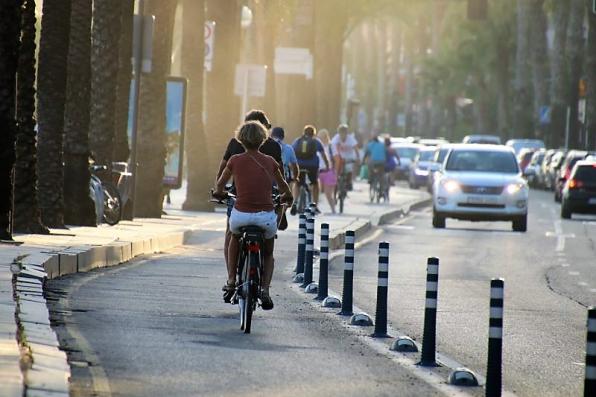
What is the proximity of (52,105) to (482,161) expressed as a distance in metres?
14.6

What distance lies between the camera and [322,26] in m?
73.6

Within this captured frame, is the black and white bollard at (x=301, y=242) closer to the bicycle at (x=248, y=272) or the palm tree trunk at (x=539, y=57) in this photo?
the bicycle at (x=248, y=272)

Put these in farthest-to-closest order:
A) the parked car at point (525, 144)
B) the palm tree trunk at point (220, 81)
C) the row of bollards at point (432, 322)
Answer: the parked car at point (525, 144) < the palm tree trunk at point (220, 81) < the row of bollards at point (432, 322)

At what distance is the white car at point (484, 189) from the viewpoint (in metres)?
38.1

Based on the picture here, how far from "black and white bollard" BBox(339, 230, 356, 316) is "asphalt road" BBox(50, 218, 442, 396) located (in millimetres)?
223

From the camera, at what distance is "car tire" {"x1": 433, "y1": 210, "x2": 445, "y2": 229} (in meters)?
39.3

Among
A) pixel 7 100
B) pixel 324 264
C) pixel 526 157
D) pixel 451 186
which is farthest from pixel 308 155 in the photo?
pixel 526 157

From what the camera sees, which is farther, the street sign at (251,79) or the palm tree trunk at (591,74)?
the palm tree trunk at (591,74)

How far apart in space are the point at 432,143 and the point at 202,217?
55.2m

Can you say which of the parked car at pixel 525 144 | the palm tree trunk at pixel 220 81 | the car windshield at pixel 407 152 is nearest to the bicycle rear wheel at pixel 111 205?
the palm tree trunk at pixel 220 81

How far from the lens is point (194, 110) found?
3919cm

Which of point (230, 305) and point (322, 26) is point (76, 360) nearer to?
point (230, 305)

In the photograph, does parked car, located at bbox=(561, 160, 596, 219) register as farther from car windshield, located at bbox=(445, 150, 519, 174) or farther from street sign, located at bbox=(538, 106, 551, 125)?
street sign, located at bbox=(538, 106, 551, 125)

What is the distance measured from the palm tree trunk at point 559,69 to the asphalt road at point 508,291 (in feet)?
154
